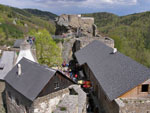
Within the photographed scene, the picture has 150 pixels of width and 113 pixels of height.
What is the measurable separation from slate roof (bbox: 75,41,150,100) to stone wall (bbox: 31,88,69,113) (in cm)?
406

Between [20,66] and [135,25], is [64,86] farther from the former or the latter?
[135,25]

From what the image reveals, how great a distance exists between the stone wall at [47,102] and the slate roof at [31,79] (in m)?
0.77

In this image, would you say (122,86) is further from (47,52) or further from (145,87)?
(47,52)

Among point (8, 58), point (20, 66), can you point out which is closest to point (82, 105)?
point (20, 66)

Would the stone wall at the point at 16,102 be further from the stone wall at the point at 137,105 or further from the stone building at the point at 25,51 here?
the stone wall at the point at 137,105

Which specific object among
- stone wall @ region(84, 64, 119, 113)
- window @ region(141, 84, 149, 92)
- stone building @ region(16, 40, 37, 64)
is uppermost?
stone building @ region(16, 40, 37, 64)

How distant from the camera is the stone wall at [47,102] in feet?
41.8

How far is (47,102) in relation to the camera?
1338 centimetres

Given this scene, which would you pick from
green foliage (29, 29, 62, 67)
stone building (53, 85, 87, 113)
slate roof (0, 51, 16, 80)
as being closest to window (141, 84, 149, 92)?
stone building (53, 85, 87, 113)

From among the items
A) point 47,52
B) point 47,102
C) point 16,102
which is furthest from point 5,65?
point 47,102

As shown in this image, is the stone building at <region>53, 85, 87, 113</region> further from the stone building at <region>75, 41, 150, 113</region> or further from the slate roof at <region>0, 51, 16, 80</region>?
the slate roof at <region>0, 51, 16, 80</region>

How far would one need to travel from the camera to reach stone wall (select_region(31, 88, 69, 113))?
41.8 feet

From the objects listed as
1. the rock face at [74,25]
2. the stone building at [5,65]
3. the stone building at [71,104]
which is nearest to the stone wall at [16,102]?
the stone building at [71,104]

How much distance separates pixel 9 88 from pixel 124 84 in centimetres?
1058
